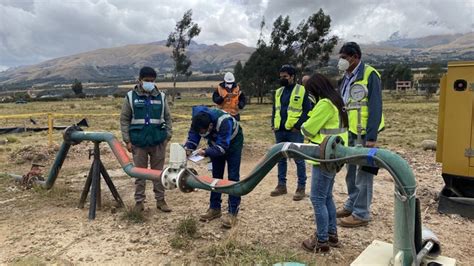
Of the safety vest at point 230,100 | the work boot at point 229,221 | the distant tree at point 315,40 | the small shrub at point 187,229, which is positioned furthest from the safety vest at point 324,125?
the distant tree at point 315,40

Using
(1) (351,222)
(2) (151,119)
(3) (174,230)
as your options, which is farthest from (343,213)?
(2) (151,119)

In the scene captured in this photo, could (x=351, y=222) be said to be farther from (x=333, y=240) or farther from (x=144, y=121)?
(x=144, y=121)

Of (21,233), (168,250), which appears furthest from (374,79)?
(21,233)

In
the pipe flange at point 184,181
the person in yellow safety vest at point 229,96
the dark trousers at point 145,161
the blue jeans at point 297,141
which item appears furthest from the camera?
the person in yellow safety vest at point 229,96

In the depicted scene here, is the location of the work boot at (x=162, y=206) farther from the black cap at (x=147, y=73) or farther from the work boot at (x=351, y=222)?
the work boot at (x=351, y=222)

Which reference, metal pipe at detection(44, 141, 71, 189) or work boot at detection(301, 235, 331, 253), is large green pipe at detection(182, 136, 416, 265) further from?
metal pipe at detection(44, 141, 71, 189)

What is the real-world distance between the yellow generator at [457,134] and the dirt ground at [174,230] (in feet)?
0.76

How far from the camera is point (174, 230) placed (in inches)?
190

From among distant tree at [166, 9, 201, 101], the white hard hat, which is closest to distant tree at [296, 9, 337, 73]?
distant tree at [166, 9, 201, 101]

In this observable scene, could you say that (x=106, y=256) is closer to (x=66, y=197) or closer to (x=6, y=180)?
(x=66, y=197)

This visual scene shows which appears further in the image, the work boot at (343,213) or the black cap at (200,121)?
the work boot at (343,213)

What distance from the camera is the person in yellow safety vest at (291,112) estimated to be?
5.88m

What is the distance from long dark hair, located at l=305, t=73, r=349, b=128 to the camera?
402 cm

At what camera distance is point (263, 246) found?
4.38m
